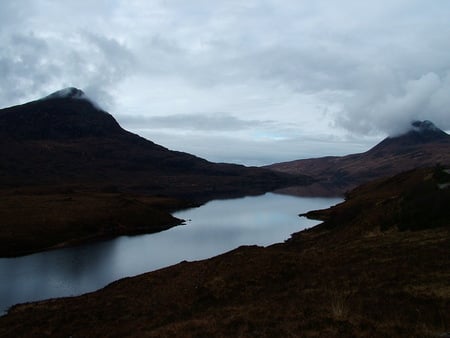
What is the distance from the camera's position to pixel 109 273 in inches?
2270

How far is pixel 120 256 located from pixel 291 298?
5234 centimetres

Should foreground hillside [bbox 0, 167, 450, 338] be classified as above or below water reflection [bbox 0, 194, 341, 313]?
above

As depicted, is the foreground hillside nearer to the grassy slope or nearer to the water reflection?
the water reflection

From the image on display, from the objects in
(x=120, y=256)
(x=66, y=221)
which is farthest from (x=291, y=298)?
(x=66, y=221)

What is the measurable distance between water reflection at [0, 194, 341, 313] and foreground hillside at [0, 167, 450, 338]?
12.0 metres

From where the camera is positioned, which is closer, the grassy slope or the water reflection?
the water reflection

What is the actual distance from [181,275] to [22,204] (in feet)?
263

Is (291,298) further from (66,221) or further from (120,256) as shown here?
(66,221)

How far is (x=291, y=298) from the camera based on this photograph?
23.8 metres

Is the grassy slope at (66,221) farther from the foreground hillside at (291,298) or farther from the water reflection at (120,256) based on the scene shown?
the foreground hillside at (291,298)

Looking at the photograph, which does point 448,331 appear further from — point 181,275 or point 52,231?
point 52,231

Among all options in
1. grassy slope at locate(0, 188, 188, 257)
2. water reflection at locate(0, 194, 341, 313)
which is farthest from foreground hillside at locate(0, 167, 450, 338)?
grassy slope at locate(0, 188, 188, 257)

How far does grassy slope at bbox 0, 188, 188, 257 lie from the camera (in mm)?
79375

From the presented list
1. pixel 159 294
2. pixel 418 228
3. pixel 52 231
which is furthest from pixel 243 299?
pixel 52 231
